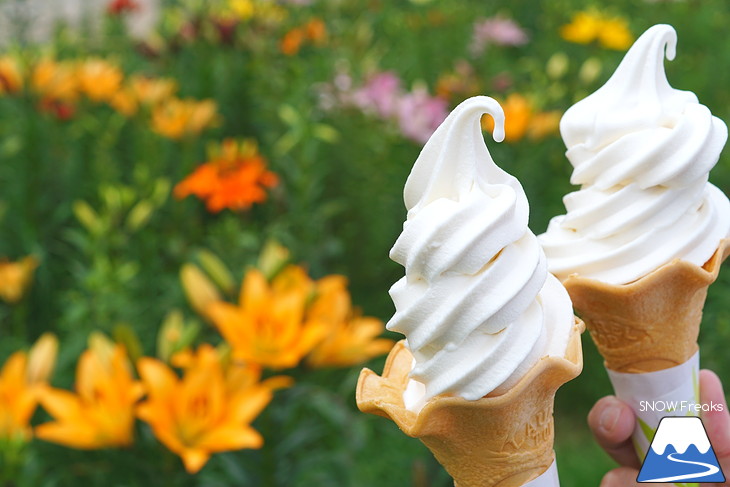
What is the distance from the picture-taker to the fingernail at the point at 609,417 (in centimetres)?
123

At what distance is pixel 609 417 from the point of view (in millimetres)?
1228

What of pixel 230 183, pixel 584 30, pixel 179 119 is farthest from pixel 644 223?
pixel 584 30

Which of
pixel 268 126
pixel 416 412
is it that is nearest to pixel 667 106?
pixel 416 412

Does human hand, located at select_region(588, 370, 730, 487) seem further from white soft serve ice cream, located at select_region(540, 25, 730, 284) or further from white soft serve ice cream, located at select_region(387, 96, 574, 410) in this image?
white soft serve ice cream, located at select_region(387, 96, 574, 410)

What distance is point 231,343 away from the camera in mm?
1577

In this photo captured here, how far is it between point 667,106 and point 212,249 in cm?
152

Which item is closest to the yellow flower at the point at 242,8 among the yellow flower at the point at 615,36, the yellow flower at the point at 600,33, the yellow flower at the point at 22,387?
the yellow flower at the point at 600,33

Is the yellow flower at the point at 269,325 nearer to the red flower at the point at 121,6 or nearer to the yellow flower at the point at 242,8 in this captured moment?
the yellow flower at the point at 242,8

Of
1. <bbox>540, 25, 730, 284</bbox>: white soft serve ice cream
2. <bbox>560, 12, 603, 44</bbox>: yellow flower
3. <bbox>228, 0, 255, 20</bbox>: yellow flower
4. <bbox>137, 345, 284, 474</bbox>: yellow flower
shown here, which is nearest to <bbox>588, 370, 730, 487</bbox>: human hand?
<bbox>540, 25, 730, 284</bbox>: white soft serve ice cream

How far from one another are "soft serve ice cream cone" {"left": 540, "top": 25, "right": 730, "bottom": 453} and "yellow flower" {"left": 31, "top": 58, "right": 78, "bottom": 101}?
94.4 inches

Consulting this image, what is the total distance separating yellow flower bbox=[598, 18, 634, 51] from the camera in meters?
3.78

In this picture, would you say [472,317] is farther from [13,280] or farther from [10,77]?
[10,77]

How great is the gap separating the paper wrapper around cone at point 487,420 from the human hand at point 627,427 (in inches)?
11.8

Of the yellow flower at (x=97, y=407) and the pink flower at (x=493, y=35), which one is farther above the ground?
the pink flower at (x=493, y=35)
